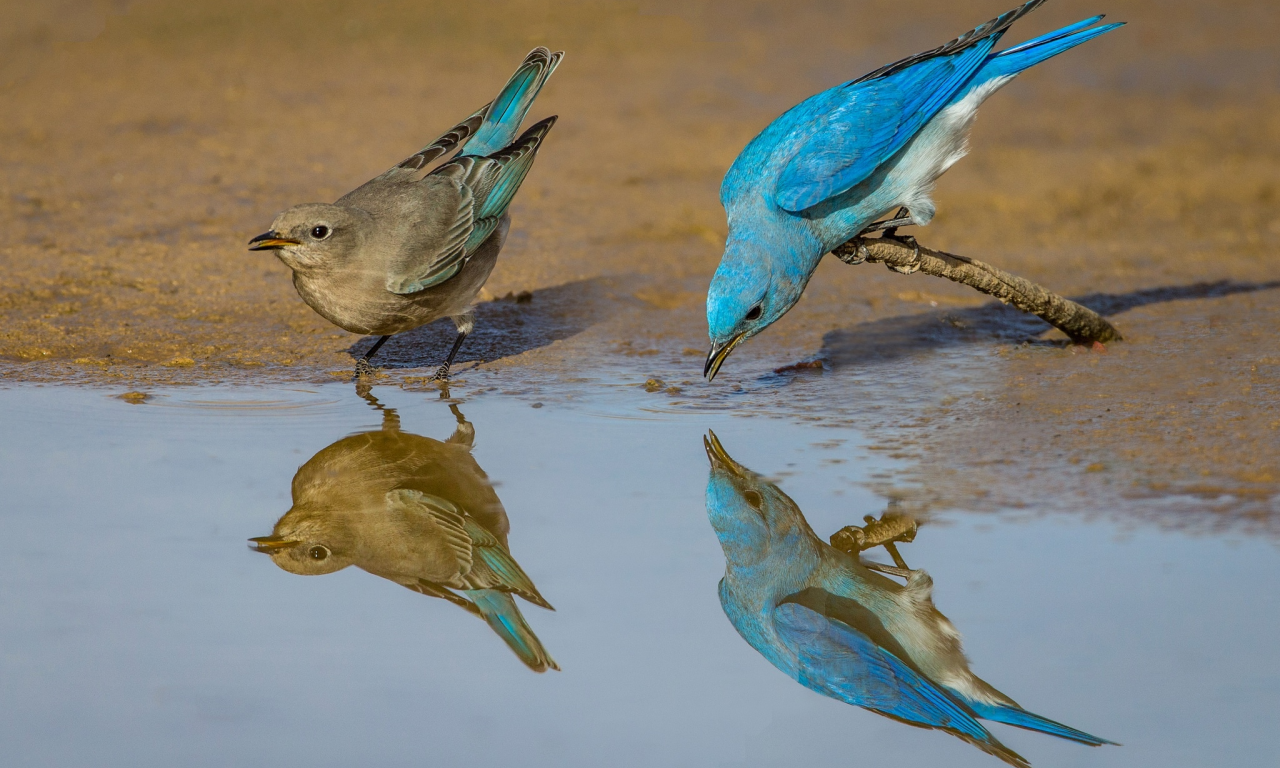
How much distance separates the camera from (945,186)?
9.20 m

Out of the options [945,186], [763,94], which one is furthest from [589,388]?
[763,94]

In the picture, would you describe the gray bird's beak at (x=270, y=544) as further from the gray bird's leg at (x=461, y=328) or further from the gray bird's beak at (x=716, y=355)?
the gray bird's leg at (x=461, y=328)

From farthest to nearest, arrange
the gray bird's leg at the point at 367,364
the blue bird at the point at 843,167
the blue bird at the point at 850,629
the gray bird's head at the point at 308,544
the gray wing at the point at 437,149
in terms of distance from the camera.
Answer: the gray wing at the point at 437,149 → the gray bird's leg at the point at 367,364 → the blue bird at the point at 843,167 → the gray bird's head at the point at 308,544 → the blue bird at the point at 850,629

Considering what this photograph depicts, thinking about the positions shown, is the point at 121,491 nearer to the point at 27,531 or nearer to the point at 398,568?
the point at 27,531

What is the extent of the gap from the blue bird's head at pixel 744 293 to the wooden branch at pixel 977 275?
0.58m

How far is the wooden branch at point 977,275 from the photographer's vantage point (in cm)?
576

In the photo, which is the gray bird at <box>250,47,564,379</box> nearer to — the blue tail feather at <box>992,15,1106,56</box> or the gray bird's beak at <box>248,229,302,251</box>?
the gray bird's beak at <box>248,229,302,251</box>

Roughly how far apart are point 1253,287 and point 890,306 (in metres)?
2.16

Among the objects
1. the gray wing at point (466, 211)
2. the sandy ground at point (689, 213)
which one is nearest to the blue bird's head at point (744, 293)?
the sandy ground at point (689, 213)

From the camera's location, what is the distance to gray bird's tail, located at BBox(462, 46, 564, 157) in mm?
6969

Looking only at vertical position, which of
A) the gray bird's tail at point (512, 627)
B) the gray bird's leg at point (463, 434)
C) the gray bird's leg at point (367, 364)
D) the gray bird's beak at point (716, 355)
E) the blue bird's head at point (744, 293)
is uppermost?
the blue bird's head at point (744, 293)

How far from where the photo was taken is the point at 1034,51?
599cm

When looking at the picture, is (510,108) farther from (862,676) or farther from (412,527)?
(862,676)

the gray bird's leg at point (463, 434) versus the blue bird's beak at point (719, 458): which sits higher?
the blue bird's beak at point (719, 458)
